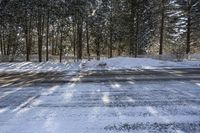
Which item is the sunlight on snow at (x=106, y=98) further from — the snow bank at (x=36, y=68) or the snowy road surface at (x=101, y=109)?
the snow bank at (x=36, y=68)

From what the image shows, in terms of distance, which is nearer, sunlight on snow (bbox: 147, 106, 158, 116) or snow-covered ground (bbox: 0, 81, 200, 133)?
snow-covered ground (bbox: 0, 81, 200, 133)

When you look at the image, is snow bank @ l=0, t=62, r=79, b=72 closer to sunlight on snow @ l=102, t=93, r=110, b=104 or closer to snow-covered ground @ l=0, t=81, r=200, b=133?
snow-covered ground @ l=0, t=81, r=200, b=133

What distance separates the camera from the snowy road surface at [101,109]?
639cm

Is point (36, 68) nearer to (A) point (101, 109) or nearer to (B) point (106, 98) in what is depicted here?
(B) point (106, 98)

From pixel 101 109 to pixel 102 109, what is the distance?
3cm

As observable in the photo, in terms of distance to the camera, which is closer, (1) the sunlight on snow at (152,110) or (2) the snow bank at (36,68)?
(1) the sunlight on snow at (152,110)

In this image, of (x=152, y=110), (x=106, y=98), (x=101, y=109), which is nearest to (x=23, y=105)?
(x=101, y=109)

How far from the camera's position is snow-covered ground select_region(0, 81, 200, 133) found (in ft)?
21.0

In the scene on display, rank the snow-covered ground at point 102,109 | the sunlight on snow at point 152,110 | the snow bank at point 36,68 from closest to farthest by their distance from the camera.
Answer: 1. the snow-covered ground at point 102,109
2. the sunlight on snow at point 152,110
3. the snow bank at point 36,68

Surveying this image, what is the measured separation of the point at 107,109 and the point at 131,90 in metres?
3.25

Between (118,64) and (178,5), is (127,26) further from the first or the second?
(118,64)

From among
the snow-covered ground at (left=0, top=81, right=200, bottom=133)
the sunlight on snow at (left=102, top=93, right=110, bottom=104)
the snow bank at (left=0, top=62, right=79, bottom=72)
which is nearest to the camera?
the snow-covered ground at (left=0, top=81, right=200, bottom=133)

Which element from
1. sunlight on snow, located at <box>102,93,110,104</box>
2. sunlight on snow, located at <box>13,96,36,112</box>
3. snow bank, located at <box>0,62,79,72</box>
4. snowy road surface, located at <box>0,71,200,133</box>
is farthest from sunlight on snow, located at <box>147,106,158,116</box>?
snow bank, located at <box>0,62,79,72</box>

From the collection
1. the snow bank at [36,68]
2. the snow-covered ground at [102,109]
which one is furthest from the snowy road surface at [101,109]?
the snow bank at [36,68]
